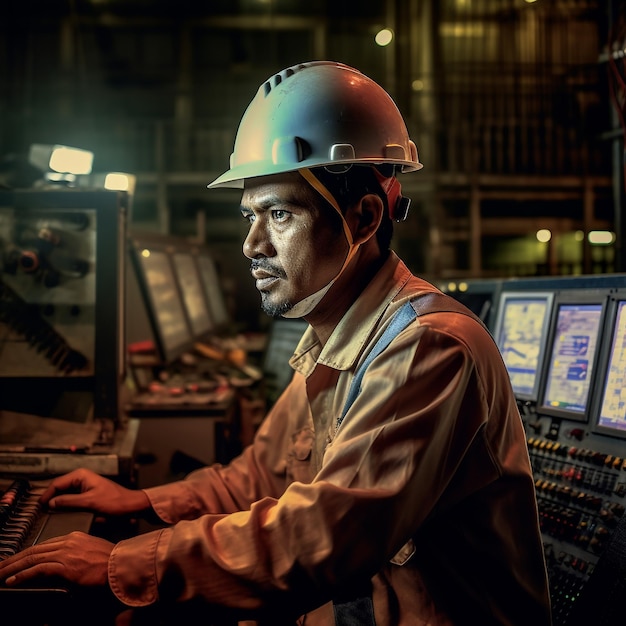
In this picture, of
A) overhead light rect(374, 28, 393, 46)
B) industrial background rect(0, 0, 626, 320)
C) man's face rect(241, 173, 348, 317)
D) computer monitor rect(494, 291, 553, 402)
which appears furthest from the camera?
overhead light rect(374, 28, 393, 46)

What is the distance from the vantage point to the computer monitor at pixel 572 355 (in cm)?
311

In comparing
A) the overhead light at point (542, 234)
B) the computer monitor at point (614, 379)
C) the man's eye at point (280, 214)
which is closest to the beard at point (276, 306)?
the man's eye at point (280, 214)

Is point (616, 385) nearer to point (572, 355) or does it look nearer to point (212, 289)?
point (572, 355)

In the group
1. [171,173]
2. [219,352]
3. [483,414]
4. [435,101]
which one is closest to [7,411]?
[483,414]

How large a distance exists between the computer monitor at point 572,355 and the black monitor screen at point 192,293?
13.5 ft

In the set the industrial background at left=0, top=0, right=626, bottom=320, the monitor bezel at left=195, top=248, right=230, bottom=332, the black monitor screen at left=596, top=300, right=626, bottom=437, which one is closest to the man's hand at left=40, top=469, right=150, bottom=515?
the black monitor screen at left=596, top=300, right=626, bottom=437

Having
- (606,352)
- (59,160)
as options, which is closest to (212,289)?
(59,160)

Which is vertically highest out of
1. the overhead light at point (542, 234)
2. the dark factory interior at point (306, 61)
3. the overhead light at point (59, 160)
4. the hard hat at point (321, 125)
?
the dark factory interior at point (306, 61)

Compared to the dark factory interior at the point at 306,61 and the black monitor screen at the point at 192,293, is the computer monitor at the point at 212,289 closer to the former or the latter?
the dark factory interior at the point at 306,61

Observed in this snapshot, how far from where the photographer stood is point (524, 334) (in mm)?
3678

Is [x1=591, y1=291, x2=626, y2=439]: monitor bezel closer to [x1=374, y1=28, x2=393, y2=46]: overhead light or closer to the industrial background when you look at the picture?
the industrial background

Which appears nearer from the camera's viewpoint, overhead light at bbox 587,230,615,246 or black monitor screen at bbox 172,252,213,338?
black monitor screen at bbox 172,252,213,338

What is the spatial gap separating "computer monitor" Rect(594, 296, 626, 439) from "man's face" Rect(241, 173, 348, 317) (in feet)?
4.89

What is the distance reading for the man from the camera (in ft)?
5.30
